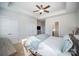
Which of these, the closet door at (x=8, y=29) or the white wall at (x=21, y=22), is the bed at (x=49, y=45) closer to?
the white wall at (x=21, y=22)

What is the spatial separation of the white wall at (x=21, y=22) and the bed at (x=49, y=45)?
0.10 metres

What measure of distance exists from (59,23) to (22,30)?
501 millimetres

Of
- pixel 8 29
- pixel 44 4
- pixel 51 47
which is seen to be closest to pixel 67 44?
pixel 51 47

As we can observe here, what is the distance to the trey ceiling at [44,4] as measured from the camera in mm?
1732

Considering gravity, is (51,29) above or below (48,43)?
above

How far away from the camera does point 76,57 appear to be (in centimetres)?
175

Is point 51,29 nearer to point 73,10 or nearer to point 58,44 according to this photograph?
point 58,44

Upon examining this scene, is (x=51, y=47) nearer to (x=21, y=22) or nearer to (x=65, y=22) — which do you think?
(x=65, y=22)

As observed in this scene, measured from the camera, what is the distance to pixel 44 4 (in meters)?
1.74

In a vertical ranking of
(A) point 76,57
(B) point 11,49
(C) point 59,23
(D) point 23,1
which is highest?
(D) point 23,1

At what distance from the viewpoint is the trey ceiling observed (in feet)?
5.68

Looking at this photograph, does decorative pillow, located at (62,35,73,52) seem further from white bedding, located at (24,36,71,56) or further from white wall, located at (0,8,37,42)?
white wall, located at (0,8,37,42)

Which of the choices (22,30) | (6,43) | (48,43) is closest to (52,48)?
(48,43)

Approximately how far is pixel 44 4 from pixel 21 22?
1.27ft
